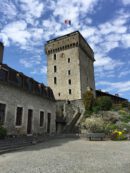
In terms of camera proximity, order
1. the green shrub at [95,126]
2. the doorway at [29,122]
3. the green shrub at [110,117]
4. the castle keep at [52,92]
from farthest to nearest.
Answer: the green shrub at [110,117], the green shrub at [95,126], the doorway at [29,122], the castle keep at [52,92]

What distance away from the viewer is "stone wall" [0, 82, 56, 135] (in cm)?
1603

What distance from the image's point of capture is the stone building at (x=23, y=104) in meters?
16.0

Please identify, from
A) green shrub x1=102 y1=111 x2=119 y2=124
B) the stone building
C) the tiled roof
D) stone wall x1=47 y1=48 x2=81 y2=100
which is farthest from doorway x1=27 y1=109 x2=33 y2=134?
stone wall x1=47 y1=48 x2=81 y2=100

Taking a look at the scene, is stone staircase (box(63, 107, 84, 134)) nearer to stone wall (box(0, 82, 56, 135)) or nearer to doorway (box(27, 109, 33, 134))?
stone wall (box(0, 82, 56, 135))

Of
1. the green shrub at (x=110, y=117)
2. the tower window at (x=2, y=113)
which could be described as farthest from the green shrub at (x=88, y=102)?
the tower window at (x=2, y=113)

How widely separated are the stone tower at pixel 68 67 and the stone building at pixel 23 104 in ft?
69.6

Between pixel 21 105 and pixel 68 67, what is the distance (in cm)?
3062

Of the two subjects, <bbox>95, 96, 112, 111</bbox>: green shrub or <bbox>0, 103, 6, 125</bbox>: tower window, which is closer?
<bbox>0, 103, 6, 125</bbox>: tower window

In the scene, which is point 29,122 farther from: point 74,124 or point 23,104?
point 74,124

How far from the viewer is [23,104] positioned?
18406 millimetres

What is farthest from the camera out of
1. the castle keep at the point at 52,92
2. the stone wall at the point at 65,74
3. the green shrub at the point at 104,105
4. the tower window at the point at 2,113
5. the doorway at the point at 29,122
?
the stone wall at the point at 65,74

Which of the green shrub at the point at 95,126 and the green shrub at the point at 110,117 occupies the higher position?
the green shrub at the point at 110,117

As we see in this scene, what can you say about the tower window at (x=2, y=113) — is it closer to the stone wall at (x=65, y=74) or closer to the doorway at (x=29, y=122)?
the doorway at (x=29, y=122)

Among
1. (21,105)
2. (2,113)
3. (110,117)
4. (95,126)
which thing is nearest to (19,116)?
(21,105)
